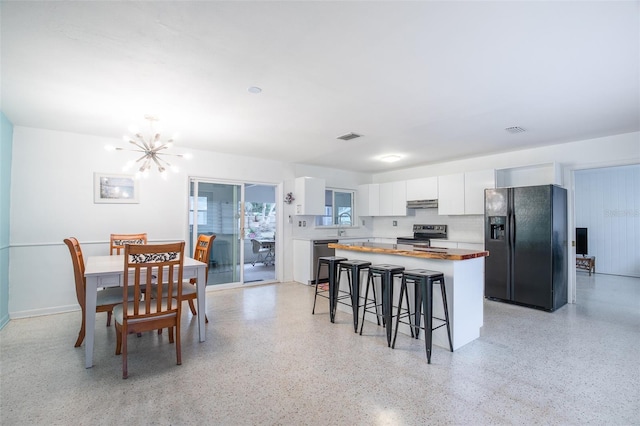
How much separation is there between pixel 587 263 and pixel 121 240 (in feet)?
Result: 30.2

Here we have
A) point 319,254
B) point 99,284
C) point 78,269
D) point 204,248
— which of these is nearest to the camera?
point 99,284

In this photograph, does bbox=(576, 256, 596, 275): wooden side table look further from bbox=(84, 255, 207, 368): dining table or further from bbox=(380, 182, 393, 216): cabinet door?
bbox=(84, 255, 207, 368): dining table

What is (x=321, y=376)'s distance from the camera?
243 centimetres

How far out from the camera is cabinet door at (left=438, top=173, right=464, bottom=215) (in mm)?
5483

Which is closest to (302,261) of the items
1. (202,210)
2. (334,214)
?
(334,214)

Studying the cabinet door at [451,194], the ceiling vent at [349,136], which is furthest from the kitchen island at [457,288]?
the cabinet door at [451,194]

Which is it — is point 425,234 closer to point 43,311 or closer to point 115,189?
point 115,189

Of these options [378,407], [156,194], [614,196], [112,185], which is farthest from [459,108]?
[614,196]

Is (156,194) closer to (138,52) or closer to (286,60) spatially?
(138,52)

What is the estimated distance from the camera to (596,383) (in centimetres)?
232

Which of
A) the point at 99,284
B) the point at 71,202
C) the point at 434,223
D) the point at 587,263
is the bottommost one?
the point at 587,263

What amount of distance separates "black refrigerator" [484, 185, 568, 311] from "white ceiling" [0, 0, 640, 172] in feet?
3.11

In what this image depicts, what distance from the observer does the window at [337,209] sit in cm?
690

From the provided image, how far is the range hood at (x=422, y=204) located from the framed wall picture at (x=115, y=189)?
496cm
